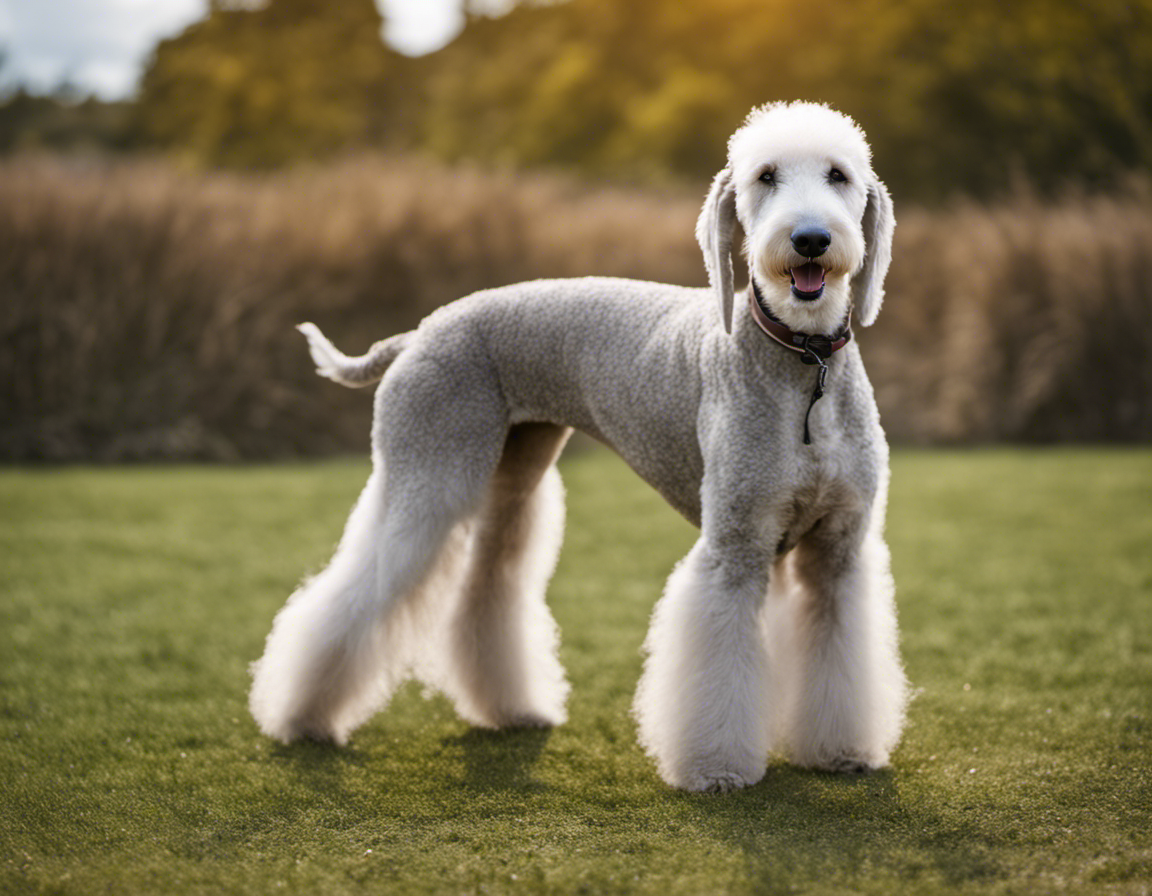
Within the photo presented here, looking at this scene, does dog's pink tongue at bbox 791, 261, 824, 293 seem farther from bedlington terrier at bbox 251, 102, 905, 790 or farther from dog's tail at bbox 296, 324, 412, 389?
dog's tail at bbox 296, 324, 412, 389

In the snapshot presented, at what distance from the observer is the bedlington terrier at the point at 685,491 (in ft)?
9.13

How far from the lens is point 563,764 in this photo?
3309 mm

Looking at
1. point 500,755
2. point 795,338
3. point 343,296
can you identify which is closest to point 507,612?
point 500,755

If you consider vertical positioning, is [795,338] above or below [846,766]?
above

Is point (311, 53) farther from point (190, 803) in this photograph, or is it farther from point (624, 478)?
point (190, 803)

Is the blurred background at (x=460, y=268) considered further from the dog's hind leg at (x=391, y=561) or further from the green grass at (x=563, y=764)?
the dog's hind leg at (x=391, y=561)

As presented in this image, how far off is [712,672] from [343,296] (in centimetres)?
711

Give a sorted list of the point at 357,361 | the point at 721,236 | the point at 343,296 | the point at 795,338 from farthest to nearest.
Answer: the point at 343,296 → the point at 357,361 → the point at 721,236 → the point at 795,338

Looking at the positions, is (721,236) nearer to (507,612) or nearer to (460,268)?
(507,612)

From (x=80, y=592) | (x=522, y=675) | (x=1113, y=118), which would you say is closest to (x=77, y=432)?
(x=80, y=592)

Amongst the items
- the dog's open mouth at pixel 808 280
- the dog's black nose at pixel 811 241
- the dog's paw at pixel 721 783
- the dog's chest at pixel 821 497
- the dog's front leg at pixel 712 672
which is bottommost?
the dog's paw at pixel 721 783

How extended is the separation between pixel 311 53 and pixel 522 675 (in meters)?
20.4

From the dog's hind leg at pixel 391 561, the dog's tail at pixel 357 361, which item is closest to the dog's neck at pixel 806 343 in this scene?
the dog's hind leg at pixel 391 561

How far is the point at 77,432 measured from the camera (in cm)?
866
